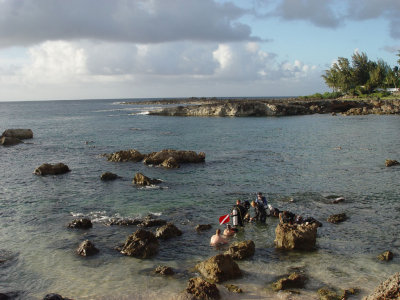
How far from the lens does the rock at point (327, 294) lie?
47.8 feet

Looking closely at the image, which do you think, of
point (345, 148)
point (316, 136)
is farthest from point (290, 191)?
point (316, 136)

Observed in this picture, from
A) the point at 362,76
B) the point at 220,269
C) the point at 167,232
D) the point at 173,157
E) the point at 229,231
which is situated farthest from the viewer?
the point at 362,76

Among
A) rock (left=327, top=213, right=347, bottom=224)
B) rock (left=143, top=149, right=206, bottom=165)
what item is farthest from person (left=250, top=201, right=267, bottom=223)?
rock (left=143, top=149, right=206, bottom=165)

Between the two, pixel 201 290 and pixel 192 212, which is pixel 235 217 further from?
pixel 201 290

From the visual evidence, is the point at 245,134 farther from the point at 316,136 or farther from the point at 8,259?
the point at 8,259

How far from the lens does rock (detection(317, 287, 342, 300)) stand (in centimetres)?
1458

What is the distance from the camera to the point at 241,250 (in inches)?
733

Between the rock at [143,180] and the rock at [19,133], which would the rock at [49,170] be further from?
the rock at [19,133]

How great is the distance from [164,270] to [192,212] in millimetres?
9421

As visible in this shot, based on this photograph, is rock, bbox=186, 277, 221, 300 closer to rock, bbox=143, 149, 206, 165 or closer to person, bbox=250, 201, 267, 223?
person, bbox=250, 201, 267, 223

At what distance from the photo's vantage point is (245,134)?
74375 millimetres

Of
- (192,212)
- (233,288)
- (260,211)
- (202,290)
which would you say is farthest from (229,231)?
(202,290)

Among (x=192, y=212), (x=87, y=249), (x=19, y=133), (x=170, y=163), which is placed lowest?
(x=87, y=249)

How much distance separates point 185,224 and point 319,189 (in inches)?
556
